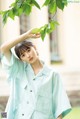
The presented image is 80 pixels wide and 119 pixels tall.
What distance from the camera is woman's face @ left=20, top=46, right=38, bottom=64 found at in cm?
343

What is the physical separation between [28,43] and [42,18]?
416 inches

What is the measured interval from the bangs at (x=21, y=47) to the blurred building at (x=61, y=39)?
9748mm

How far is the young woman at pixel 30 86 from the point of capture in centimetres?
344

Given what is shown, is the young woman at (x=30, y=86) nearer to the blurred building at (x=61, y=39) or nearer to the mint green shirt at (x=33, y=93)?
the mint green shirt at (x=33, y=93)

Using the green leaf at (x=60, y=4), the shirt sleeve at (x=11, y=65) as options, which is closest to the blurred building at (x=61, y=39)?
the shirt sleeve at (x=11, y=65)

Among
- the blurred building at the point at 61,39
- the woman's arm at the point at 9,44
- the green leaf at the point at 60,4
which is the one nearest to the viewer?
the green leaf at the point at 60,4

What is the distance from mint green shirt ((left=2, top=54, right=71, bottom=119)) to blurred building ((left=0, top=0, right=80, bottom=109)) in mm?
9745

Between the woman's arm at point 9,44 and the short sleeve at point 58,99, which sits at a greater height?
the woman's arm at point 9,44

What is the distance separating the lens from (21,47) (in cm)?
349

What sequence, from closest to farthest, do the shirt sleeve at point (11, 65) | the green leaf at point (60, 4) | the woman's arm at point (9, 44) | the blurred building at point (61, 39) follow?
the green leaf at point (60, 4) → the woman's arm at point (9, 44) → the shirt sleeve at point (11, 65) → the blurred building at point (61, 39)

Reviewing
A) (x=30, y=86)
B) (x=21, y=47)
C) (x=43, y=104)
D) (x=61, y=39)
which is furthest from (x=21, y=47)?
(x=61, y=39)

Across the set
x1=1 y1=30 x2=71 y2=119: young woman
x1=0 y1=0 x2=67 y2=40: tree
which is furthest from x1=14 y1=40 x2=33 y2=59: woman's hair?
x1=0 y1=0 x2=67 y2=40: tree

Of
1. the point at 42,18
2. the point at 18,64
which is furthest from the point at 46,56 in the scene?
the point at 18,64

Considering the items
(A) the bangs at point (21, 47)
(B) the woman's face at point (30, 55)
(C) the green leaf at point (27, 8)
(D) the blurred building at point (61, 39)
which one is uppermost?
(C) the green leaf at point (27, 8)
